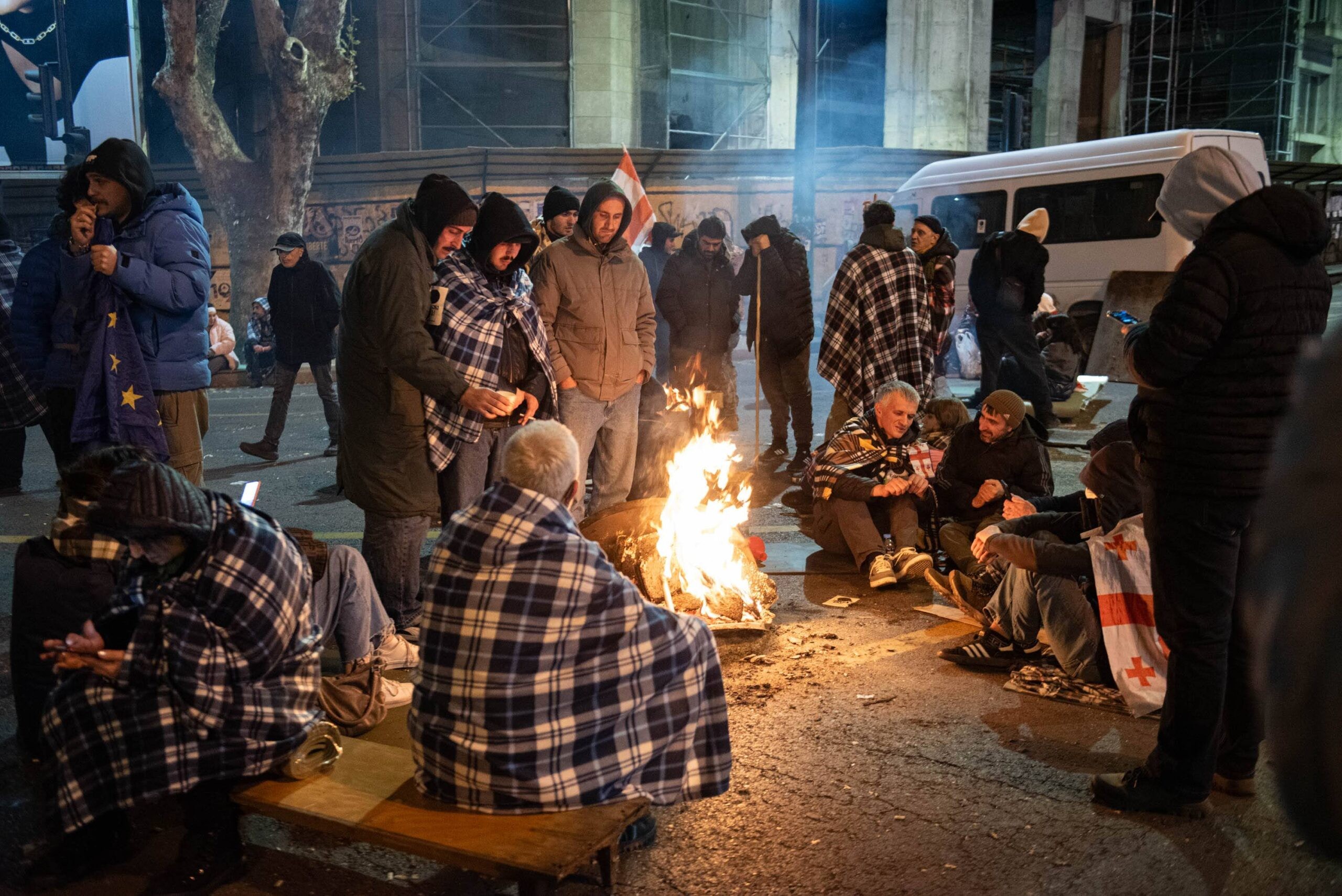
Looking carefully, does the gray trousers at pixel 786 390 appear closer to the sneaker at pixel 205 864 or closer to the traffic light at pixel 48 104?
the sneaker at pixel 205 864

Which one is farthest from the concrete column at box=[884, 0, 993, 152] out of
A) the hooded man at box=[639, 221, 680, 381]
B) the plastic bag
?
the hooded man at box=[639, 221, 680, 381]

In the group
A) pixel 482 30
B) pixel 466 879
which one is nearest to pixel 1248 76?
pixel 482 30

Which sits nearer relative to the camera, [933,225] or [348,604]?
[348,604]

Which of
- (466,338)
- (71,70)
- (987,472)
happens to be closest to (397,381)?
(466,338)

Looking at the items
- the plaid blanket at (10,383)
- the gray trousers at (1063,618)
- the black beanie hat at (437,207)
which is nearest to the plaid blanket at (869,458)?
the gray trousers at (1063,618)

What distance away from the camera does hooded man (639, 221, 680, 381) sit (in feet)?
38.1

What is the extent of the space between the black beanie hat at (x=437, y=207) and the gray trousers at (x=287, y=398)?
541 centimetres

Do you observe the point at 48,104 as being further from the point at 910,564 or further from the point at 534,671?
the point at 534,671

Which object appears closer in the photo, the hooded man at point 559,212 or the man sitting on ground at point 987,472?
the man sitting on ground at point 987,472

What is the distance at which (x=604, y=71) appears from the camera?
77.0ft

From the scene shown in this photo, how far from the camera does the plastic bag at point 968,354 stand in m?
15.6

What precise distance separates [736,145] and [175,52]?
11.5 meters

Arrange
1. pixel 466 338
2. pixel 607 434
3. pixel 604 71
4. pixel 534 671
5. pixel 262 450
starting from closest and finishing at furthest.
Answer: pixel 534 671, pixel 466 338, pixel 607 434, pixel 262 450, pixel 604 71

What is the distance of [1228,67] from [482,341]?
1386 inches
